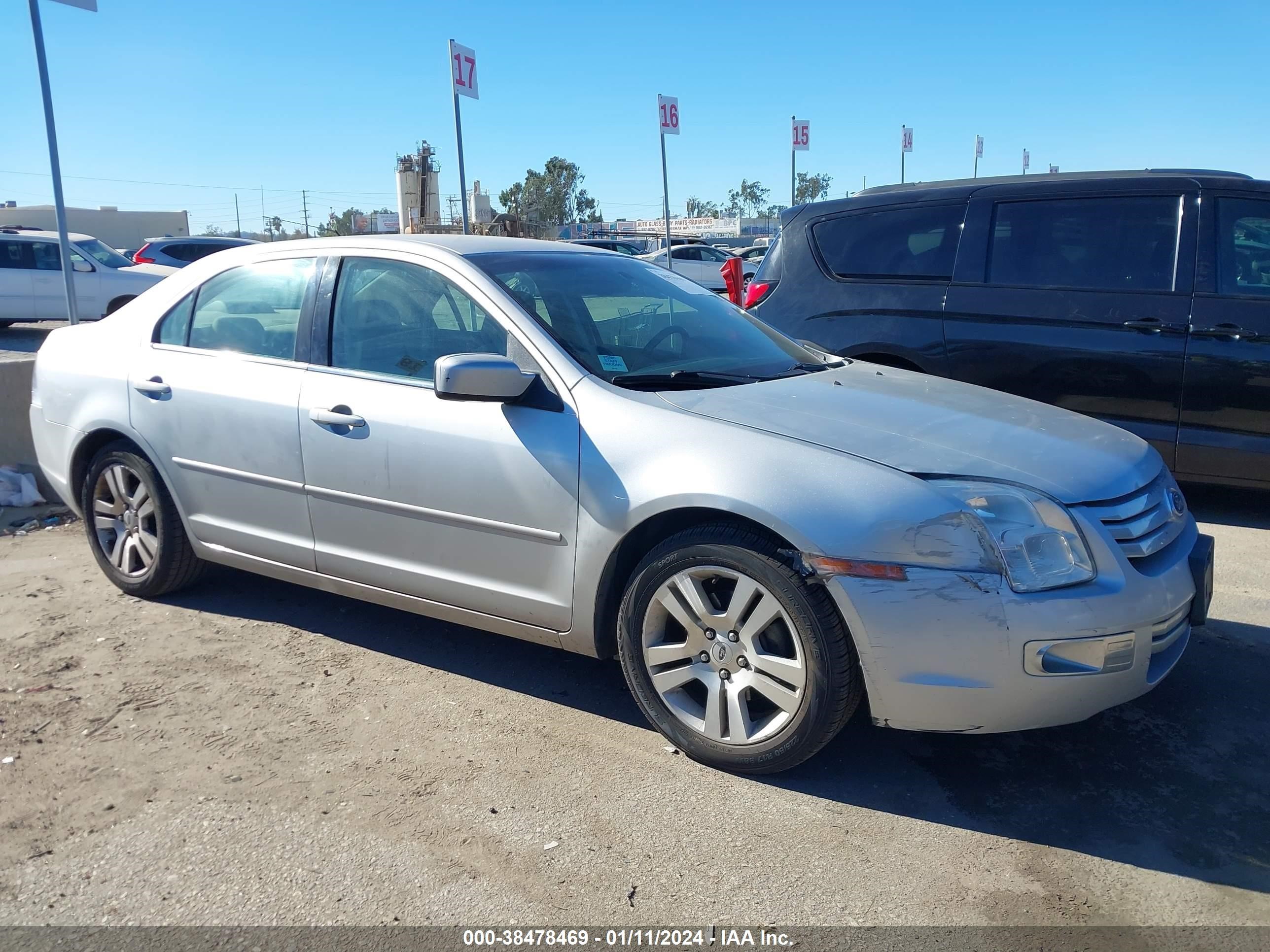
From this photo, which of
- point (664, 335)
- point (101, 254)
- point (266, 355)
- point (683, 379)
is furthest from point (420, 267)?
point (101, 254)

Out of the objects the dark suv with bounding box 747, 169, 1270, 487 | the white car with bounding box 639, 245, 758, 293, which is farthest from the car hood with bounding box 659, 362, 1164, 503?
the white car with bounding box 639, 245, 758, 293

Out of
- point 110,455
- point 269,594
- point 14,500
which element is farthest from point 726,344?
point 14,500

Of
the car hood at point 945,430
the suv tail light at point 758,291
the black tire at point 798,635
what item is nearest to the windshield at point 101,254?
the suv tail light at point 758,291

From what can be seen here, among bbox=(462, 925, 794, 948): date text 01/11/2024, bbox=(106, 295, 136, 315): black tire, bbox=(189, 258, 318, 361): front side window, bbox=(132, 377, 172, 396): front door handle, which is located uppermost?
bbox=(189, 258, 318, 361): front side window

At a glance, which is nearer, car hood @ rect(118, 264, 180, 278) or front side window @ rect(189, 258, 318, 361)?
front side window @ rect(189, 258, 318, 361)

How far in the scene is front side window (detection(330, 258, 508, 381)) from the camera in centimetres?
380

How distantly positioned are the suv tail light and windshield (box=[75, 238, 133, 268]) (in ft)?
44.7

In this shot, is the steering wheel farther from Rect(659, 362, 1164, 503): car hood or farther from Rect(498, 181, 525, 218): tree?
Rect(498, 181, 525, 218): tree

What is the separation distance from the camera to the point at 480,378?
3385 millimetres

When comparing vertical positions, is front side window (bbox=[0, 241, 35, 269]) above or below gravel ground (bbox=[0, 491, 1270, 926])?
above

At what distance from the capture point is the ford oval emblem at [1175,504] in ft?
11.6

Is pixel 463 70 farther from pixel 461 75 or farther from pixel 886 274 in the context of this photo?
pixel 886 274

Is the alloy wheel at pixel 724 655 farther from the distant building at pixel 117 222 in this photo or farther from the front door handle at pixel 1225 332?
the distant building at pixel 117 222

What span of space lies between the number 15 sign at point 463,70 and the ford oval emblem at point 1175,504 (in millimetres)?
10388
